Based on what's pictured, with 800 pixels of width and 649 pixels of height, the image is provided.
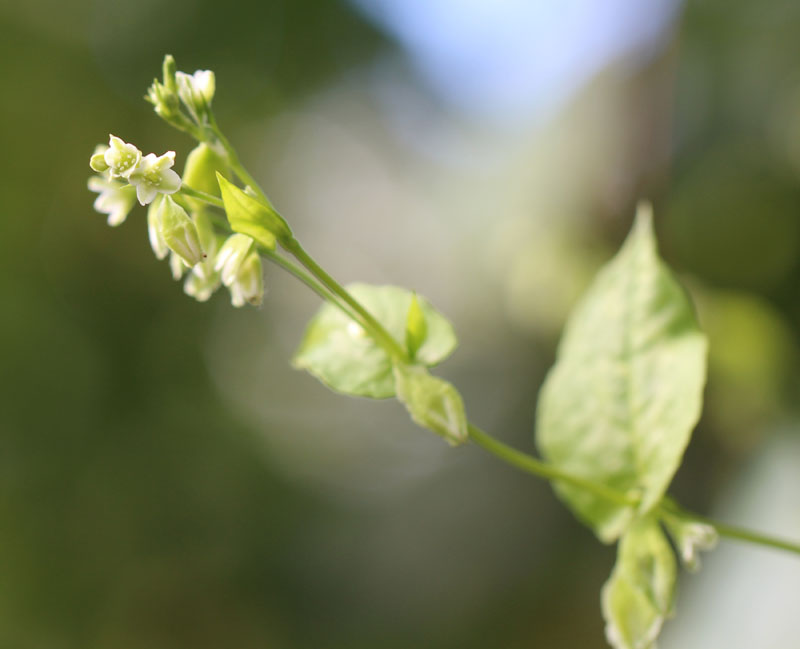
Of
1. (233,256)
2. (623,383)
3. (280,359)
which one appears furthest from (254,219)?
(280,359)

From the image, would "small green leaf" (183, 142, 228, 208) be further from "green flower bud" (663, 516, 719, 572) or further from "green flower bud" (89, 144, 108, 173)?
"green flower bud" (663, 516, 719, 572)

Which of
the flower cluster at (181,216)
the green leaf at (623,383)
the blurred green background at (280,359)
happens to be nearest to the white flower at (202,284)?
the flower cluster at (181,216)

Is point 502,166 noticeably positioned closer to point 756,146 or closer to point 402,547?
point 756,146

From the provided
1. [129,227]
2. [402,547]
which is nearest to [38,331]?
[129,227]

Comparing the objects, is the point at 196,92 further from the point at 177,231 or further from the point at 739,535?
the point at 739,535

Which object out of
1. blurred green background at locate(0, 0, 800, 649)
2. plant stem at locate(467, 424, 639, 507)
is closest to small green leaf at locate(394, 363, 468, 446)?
plant stem at locate(467, 424, 639, 507)

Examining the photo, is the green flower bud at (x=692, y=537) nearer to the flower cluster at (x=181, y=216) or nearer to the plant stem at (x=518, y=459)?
the plant stem at (x=518, y=459)
